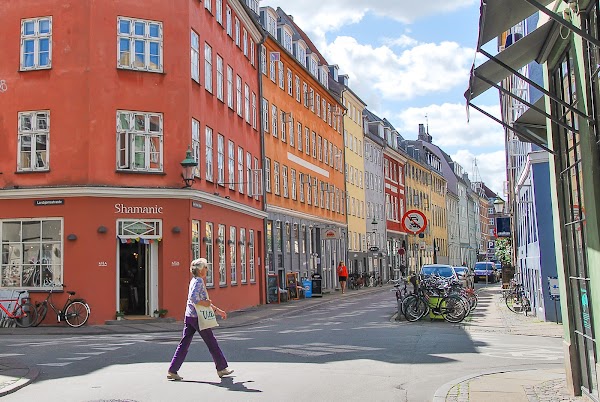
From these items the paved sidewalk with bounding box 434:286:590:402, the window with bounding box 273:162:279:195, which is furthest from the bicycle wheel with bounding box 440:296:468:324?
the window with bounding box 273:162:279:195

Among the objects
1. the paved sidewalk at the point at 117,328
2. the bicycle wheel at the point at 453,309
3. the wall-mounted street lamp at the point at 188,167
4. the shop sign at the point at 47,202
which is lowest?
the paved sidewalk at the point at 117,328

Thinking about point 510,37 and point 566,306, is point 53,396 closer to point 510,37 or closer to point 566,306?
point 566,306

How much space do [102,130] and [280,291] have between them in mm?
14320

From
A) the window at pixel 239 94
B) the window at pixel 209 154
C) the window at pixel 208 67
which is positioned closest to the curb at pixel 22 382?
the window at pixel 209 154

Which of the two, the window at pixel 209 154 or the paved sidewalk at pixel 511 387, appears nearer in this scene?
the paved sidewalk at pixel 511 387

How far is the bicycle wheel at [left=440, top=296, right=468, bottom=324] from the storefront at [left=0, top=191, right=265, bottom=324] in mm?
8476

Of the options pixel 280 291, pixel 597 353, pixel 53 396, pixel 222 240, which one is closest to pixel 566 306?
pixel 597 353

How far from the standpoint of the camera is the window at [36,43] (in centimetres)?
2395

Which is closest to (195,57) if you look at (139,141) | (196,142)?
(196,142)

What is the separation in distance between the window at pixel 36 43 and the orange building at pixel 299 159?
14.7 metres

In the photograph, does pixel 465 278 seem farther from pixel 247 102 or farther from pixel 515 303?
pixel 247 102

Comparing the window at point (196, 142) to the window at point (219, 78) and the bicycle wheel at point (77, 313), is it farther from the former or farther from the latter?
the bicycle wheel at point (77, 313)

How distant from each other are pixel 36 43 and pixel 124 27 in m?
2.94

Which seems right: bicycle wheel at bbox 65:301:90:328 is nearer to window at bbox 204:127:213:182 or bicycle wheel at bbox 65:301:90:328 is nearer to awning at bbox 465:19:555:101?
window at bbox 204:127:213:182
